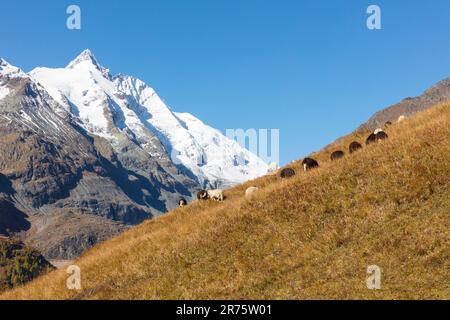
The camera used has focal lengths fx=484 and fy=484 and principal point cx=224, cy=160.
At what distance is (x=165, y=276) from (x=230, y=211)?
6.51 metres

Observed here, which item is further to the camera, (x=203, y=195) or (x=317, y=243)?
(x=203, y=195)

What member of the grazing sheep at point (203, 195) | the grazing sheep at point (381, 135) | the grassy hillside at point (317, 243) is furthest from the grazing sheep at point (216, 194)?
the grazing sheep at point (381, 135)

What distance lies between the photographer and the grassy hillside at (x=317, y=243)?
15.8m

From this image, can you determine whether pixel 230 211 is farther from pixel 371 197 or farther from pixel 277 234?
pixel 371 197

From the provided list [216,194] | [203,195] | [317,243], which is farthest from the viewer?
[203,195]

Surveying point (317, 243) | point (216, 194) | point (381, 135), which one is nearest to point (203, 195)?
point (216, 194)

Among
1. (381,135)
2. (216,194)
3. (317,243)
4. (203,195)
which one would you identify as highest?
(381,135)

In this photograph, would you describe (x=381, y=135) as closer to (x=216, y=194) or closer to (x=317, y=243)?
(x=216, y=194)

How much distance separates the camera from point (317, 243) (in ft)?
62.2

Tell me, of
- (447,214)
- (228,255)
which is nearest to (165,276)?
(228,255)

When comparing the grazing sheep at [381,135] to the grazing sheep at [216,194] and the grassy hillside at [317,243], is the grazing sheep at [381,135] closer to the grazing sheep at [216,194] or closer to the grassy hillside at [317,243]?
the grassy hillside at [317,243]

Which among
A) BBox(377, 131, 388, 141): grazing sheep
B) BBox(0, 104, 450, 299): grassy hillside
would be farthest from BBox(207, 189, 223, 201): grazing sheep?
BBox(377, 131, 388, 141): grazing sheep
